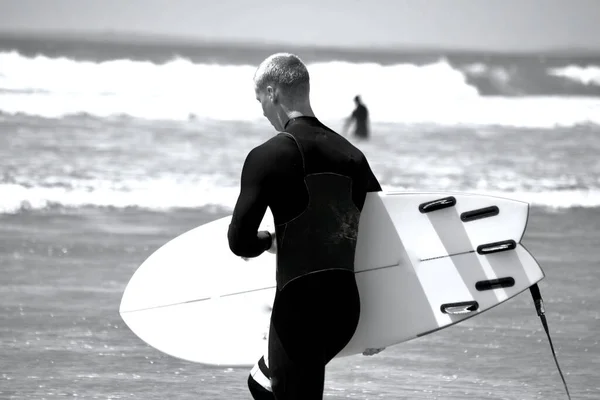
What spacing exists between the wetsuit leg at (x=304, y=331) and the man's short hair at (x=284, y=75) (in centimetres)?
41

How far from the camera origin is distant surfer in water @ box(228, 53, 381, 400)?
1995 mm

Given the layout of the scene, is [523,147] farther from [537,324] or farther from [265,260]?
[265,260]

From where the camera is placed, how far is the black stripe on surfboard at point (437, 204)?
254 centimetres

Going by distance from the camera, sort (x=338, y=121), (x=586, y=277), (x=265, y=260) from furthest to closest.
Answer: (x=338, y=121) < (x=586, y=277) < (x=265, y=260)

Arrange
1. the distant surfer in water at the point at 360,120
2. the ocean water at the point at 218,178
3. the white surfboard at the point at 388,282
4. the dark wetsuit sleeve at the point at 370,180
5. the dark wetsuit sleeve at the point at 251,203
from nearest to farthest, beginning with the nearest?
the dark wetsuit sleeve at the point at 251,203
the dark wetsuit sleeve at the point at 370,180
the white surfboard at the point at 388,282
the ocean water at the point at 218,178
the distant surfer in water at the point at 360,120

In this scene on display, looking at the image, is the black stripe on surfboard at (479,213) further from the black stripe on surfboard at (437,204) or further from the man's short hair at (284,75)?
the man's short hair at (284,75)

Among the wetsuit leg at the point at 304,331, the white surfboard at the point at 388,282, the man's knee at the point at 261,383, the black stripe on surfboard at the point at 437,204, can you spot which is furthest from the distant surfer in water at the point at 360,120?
the wetsuit leg at the point at 304,331

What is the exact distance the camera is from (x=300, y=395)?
6.68 ft

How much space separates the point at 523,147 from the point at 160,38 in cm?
767

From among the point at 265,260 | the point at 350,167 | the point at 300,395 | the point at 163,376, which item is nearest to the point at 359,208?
the point at 350,167

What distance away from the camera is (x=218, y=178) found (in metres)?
10.9

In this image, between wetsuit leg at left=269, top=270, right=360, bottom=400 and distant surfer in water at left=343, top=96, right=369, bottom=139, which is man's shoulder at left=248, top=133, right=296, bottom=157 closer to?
wetsuit leg at left=269, top=270, right=360, bottom=400

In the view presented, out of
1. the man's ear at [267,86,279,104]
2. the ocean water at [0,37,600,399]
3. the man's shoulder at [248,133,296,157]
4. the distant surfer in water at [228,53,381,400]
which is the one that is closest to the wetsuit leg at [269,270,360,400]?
the distant surfer in water at [228,53,381,400]

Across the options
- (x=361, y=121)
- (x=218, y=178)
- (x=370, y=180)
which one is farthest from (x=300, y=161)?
(x=361, y=121)
